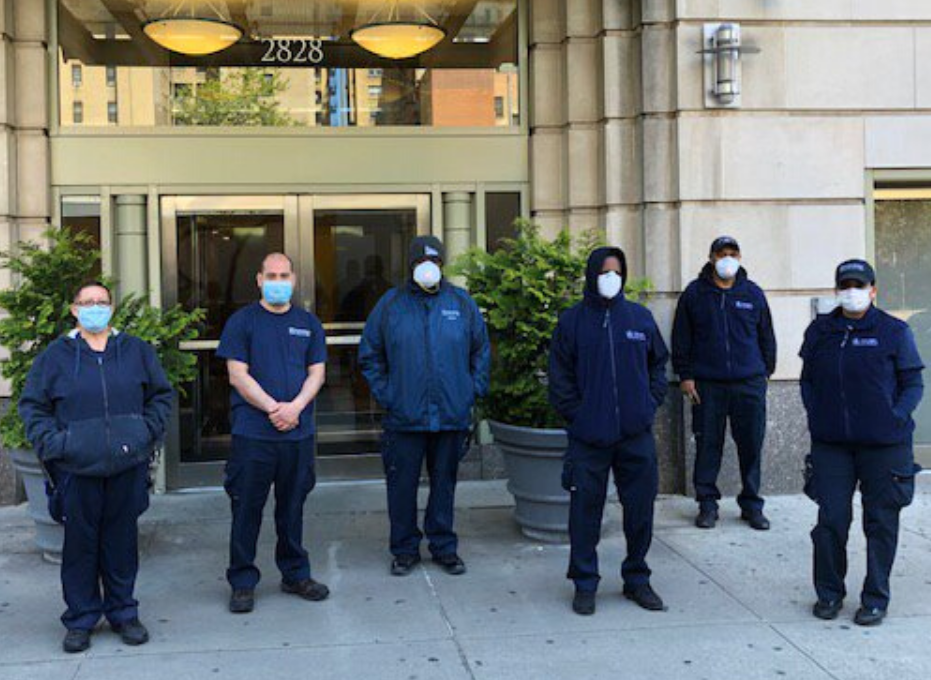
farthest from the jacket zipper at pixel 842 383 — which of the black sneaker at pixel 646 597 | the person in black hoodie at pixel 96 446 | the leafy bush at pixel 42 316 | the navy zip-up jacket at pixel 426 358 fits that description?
the leafy bush at pixel 42 316

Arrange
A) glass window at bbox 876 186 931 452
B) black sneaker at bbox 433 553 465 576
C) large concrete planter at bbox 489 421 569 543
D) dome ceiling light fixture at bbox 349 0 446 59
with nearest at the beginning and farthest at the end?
1. black sneaker at bbox 433 553 465 576
2. large concrete planter at bbox 489 421 569 543
3. glass window at bbox 876 186 931 452
4. dome ceiling light fixture at bbox 349 0 446 59

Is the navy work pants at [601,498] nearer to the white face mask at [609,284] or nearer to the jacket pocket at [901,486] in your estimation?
the white face mask at [609,284]

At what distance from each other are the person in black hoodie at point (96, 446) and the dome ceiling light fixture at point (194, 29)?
415 centimetres

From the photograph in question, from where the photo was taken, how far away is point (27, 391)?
193 inches

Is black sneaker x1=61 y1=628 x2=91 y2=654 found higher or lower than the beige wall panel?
lower

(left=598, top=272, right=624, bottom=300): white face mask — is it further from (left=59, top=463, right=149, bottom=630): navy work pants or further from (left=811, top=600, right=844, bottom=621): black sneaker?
(left=59, top=463, right=149, bottom=630): navy work pants

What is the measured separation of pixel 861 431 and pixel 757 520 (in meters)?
2.20

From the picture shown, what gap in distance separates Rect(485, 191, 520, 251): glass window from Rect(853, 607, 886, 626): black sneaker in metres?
4.58

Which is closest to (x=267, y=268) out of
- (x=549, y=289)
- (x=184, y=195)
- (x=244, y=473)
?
(x=244, y=473)

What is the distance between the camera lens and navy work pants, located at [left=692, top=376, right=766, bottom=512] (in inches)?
278

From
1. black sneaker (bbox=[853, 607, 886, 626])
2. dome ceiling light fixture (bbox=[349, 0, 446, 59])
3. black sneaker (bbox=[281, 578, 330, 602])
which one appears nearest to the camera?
black sneaker (bbox=[853, 607, 886, 626])

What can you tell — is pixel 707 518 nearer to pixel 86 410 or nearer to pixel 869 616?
pixel 869 616

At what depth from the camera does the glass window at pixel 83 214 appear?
832 cm

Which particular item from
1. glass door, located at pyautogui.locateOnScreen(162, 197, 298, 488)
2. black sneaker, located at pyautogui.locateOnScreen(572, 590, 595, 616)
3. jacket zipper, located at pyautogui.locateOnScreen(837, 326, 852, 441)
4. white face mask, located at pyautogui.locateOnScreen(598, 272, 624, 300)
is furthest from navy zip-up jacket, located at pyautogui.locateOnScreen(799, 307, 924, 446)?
glass door, located at pyautogui.locateOnScreen(162, 197, 298, 488)
